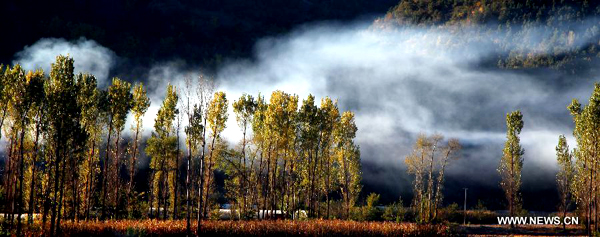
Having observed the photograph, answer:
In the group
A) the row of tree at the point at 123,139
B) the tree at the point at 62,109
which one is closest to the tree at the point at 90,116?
the row of tree at the point at 123,139

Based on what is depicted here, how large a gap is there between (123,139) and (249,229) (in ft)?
81.6

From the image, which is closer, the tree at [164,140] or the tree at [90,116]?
the tree at [90,116]

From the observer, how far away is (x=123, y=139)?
51438 millimetres

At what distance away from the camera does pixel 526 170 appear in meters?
184

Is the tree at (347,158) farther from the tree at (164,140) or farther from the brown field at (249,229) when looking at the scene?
the tree at (164,140)

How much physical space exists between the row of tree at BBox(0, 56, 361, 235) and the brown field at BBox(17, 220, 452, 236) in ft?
5.63

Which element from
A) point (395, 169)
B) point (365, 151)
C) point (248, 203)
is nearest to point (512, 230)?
point (248, 203)

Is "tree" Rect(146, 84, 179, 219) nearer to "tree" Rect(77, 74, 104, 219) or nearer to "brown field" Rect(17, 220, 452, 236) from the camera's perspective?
"tree" Rect(77, 74, 104, 219)

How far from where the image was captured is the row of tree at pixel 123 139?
32.8 meters

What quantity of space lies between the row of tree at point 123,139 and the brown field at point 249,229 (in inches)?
67.6

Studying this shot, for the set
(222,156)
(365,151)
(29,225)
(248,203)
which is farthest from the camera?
(365,151)

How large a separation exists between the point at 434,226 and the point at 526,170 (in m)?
168

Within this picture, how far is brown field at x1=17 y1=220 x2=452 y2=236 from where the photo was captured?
97.6ft

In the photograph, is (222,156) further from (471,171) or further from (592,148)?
(471,171)
